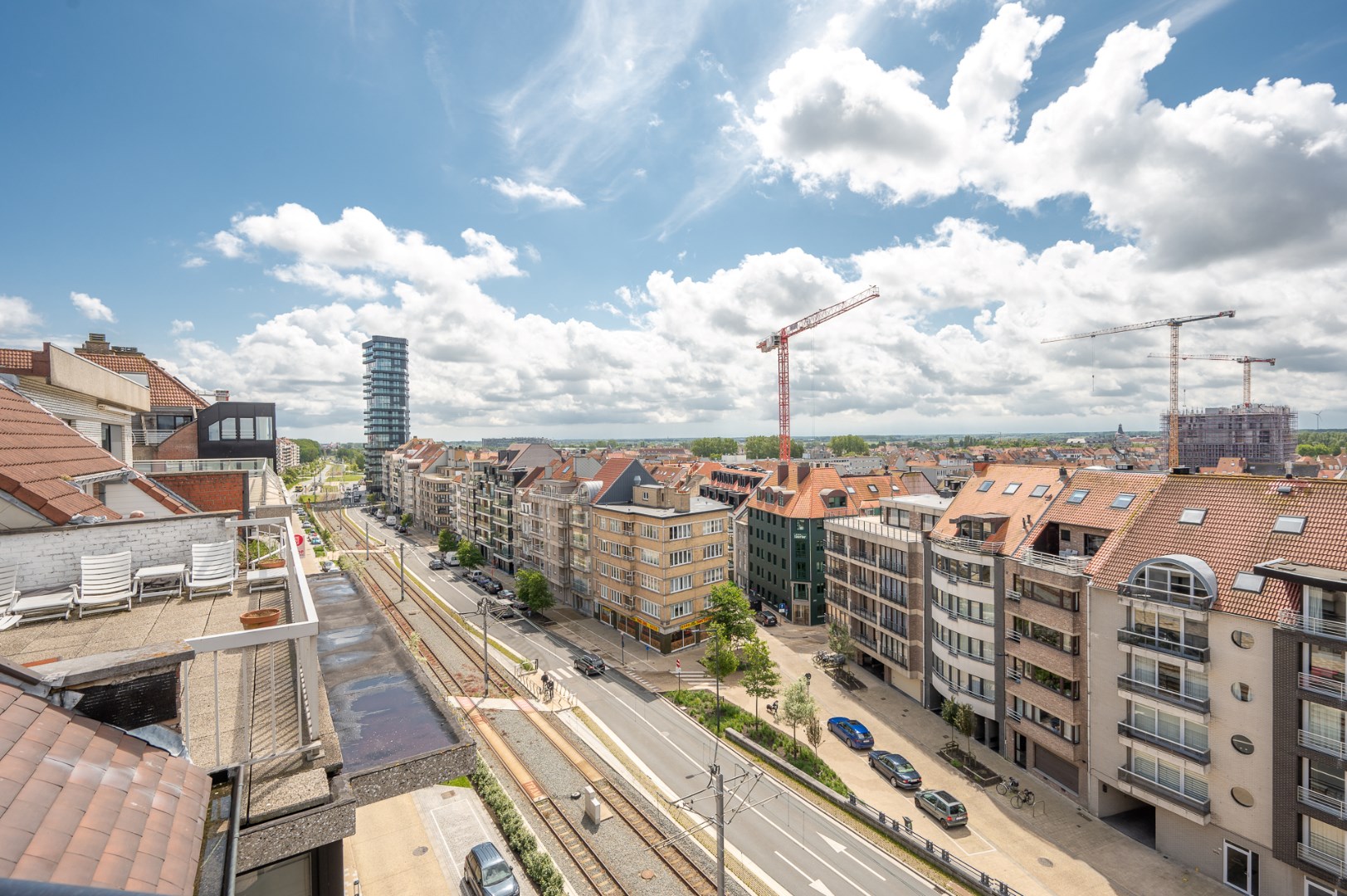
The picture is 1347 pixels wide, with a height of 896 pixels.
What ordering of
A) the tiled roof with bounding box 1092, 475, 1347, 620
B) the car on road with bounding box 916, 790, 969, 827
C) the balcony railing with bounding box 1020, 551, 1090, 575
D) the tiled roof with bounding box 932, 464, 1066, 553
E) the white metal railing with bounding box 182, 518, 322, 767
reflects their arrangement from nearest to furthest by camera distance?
the white metal railing with bounding box 182, 518, 322, 767, the tiled roof with bounding box 1092, 475, 1347, 620, the car on road with bounding box 916, 790, 969, 827, the balcony railing with bounding box 1020, 551, 1090, 575, the tiled roof with bounding box 932, 464, 1066, 553

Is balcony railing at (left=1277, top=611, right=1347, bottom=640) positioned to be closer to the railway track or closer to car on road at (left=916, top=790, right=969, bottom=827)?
car on road at (left=916, top=790, right=969, bottom=827)

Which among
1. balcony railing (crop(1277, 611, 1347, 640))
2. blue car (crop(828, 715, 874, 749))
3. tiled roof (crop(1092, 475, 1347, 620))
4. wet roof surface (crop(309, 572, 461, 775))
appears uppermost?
tiled roof (crop(1092, 475, 1347, 620))

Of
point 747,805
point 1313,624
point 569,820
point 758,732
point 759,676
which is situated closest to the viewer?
point 1313,624

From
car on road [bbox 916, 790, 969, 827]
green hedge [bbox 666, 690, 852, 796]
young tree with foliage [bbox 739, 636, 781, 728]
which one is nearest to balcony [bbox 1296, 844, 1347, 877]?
car on road [bbox 916, 790, 969, 827]

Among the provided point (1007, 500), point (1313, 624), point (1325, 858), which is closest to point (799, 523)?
point (1007, 500)

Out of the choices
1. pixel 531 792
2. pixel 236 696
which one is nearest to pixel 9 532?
pixel 236 696

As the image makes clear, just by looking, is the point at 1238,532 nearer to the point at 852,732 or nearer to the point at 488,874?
the point at 852,732
